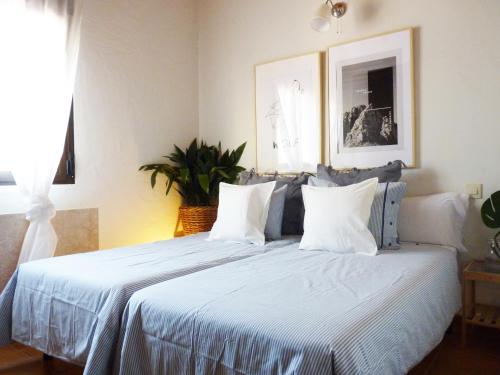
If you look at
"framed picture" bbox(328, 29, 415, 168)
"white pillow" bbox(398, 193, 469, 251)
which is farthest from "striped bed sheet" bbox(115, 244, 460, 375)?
"framed picture" bbox(328, 29, 415, 168)

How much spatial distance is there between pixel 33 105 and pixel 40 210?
66 cm

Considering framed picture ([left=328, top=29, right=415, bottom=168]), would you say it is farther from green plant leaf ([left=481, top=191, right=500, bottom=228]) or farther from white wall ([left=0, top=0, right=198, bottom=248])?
white wall ([left=0, top=0, right=198, bottom=248])

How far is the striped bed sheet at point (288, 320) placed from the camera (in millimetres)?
1043

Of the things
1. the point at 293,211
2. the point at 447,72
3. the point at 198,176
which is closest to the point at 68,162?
the point at 198,176

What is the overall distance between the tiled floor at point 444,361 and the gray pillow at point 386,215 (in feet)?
1.97

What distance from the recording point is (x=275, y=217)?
2520 mm

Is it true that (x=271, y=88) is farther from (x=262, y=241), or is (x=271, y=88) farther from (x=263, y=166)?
(x=262, y=241)

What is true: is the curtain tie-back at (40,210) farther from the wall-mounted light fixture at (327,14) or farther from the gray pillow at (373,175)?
the wall-mounted light fixture at (327,14)

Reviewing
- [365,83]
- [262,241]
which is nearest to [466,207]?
[365,83]

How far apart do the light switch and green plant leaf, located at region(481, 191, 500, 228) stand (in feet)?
0.60

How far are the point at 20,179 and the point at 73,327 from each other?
1.16 metres

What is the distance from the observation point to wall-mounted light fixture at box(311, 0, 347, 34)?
2674mm

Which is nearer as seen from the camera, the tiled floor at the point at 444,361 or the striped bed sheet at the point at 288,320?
the striped bed sheet at the point at 288,320

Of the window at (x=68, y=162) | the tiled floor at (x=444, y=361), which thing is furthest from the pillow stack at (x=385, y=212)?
the window at (x=68, y=162)
